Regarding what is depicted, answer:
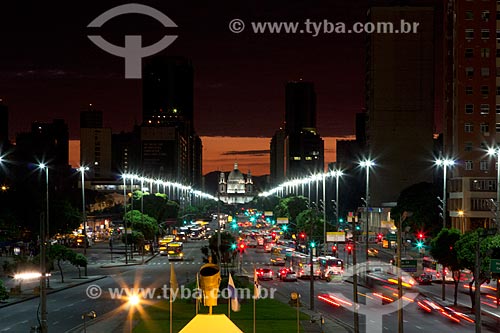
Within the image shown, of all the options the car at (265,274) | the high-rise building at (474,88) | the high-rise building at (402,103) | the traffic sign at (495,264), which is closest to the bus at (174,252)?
the car at (265,274)

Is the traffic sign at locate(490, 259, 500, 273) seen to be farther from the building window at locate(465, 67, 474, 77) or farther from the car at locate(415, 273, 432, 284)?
the building window at locate(465, 67, 474, 77)

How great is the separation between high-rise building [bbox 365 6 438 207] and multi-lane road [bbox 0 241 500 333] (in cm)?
8721

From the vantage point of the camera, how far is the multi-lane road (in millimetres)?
51250

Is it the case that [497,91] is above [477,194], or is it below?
above

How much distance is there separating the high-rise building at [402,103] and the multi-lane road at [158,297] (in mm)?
87212

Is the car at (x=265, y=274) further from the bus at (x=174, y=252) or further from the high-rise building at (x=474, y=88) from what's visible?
the high-rise building at (x=474, y=88)

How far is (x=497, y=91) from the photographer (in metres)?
119

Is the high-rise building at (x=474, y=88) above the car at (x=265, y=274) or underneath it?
above

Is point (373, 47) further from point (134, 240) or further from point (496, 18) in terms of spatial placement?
point (134, 240)

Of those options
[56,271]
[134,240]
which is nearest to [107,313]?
[56,271]

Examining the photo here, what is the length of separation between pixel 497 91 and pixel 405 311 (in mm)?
66536

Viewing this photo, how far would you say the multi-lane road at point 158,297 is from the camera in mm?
51250

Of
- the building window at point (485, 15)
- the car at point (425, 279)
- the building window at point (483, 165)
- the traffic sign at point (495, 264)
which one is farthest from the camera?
the building window at point (485, 15)

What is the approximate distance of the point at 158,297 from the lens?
68938 mm
